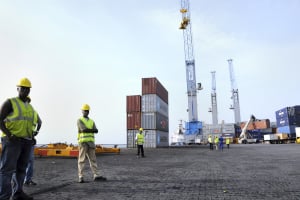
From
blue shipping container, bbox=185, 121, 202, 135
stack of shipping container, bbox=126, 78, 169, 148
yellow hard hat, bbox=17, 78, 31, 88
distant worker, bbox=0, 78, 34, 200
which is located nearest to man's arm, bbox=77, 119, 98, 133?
distant worker, bbox=0, 78, 34, 200

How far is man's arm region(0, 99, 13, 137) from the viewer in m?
3.56

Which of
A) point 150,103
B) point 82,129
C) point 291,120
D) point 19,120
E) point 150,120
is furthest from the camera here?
point 291,120

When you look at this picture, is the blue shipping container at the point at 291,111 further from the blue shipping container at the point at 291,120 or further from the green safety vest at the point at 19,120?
the green safety vest at the point at 19,120

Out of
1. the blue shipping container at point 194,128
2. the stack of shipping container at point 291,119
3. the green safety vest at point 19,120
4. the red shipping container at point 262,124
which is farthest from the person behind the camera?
the red shipping container at point 262,124

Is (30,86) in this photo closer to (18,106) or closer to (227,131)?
(18,106)

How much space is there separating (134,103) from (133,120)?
7.60ft

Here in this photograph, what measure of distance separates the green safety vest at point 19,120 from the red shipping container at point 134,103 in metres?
29.0

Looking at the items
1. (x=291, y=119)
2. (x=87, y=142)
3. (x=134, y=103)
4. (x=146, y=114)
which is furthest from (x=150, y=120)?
(x=291, y=119)

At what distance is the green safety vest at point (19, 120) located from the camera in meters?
3.69

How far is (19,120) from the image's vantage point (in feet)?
12.3

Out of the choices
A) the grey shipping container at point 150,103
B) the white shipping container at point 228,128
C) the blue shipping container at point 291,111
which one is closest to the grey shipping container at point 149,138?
the grey shipping container at point 150,103

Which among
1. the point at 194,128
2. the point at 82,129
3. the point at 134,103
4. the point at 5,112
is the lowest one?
the point at 82,129

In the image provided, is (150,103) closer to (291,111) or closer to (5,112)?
(291,111)

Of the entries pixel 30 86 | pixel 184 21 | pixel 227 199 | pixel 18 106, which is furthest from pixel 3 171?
pixel 184 21
